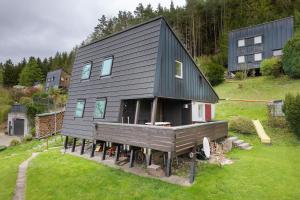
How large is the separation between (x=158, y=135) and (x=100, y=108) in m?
5.57

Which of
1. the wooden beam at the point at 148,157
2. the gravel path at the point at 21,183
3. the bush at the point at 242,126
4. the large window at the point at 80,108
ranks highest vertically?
the large window at the point at 80,108

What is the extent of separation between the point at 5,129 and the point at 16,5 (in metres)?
27.0

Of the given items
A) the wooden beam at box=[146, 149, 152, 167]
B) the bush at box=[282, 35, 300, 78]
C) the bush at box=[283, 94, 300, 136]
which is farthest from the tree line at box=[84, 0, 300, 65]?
the wooden beam at box=[146, 149, 152, 167]

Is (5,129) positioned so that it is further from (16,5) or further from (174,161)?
(174,161)

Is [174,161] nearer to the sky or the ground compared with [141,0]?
nearer to the ground

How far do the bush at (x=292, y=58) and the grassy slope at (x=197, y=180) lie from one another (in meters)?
13.2

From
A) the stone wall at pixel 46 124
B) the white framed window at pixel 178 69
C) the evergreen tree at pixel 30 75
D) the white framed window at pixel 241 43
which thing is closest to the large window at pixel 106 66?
the white framed window at pixel 178 69

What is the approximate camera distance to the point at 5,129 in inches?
1291

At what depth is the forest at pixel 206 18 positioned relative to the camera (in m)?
37.6

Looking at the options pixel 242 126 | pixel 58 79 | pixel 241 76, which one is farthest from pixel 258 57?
pixel 58 79

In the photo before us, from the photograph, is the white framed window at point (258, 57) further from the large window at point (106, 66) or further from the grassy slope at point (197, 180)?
the large window at point (106, 66)

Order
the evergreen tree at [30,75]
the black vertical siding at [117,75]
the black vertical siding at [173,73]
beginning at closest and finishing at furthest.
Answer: the black vertical siding at [173,73] < the black vertical siding at [117,75] < the evergreen tree at [30,75]

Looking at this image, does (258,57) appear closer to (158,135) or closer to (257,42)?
(257,42)

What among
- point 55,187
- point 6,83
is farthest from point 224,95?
point 6,83
